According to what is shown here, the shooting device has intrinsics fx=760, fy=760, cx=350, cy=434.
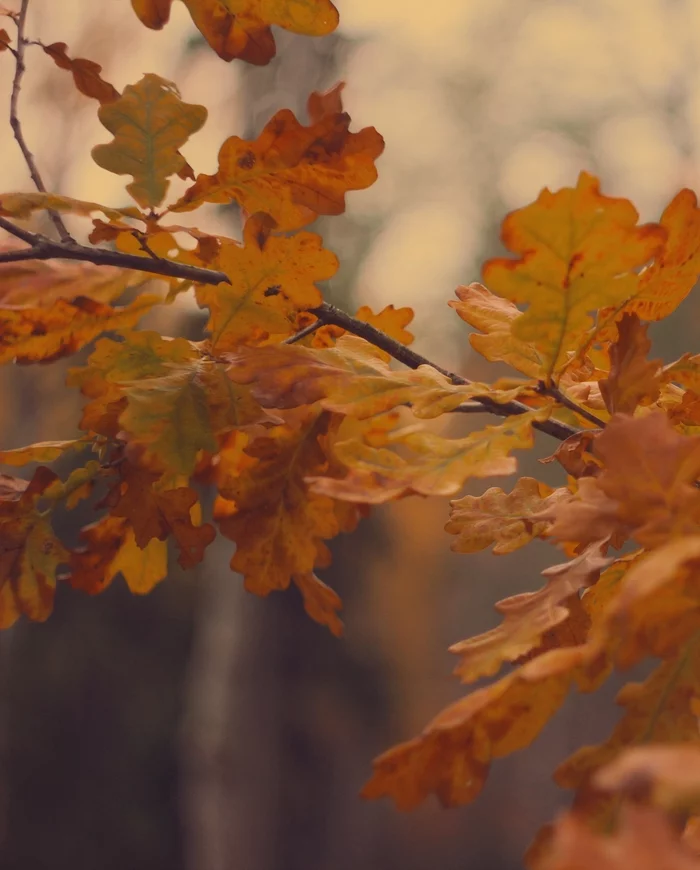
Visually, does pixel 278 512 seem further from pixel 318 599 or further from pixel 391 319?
pixel 391 319

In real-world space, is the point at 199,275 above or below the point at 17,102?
below

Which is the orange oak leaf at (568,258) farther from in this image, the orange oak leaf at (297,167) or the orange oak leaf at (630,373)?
the orange oak leaf at (297,167)

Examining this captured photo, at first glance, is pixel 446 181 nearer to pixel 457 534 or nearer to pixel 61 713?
pixel 61 713

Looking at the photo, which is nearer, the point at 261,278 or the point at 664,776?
the point at 664,776

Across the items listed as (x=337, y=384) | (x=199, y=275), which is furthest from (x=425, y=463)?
(x=199, y=275)

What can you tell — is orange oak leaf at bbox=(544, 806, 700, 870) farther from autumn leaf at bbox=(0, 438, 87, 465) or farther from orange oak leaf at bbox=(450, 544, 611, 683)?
autumn leaf at bbox=(0, 438, 87, 465)

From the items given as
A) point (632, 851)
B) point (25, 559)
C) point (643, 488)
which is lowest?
point (632, 851)

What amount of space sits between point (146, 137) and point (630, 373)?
31 centimetres

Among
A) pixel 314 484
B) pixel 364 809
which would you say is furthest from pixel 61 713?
pixel 314 484

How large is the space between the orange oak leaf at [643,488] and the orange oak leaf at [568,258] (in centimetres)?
9

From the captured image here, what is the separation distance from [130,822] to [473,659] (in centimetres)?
527

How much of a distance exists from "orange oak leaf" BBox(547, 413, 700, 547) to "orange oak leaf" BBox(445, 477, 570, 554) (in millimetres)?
139

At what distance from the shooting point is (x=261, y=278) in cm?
45

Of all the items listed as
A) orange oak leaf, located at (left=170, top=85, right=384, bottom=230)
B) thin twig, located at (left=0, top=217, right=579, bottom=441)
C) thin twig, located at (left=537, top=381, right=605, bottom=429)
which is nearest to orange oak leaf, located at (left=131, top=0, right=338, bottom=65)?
orange oak leaf, located at (left=170, top=85, right=384, bottom=230)
